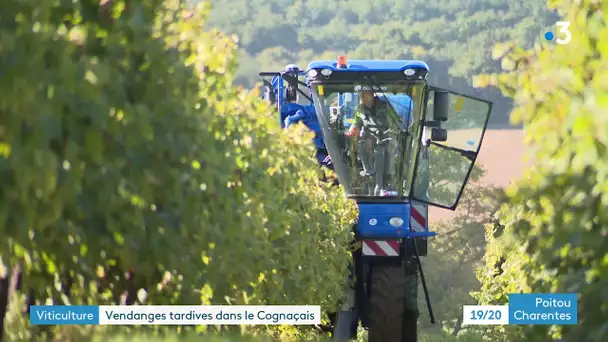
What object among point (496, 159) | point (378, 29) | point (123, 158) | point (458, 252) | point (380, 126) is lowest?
point (123, 158)

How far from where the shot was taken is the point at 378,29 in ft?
337

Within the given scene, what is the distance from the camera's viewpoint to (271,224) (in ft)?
25.3

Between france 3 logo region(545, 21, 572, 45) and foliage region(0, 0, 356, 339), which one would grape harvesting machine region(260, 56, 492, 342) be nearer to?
foliage region(0, 0, 356, 339)

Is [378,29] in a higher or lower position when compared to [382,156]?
higher

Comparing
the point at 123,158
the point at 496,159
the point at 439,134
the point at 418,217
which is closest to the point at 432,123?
the point at 439,134

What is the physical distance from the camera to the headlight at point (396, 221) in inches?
432

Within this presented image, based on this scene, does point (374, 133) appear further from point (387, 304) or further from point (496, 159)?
point (496, 159)

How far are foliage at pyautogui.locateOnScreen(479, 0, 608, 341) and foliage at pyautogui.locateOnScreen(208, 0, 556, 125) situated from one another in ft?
258

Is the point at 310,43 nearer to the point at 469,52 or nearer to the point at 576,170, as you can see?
the point at 469,52

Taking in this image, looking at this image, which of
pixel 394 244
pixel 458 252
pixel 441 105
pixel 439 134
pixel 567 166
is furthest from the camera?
pixel 458 252

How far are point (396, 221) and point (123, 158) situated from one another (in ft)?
21.7

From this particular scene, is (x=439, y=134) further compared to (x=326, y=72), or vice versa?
(x=326, y=72)

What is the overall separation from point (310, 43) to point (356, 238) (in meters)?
90.0

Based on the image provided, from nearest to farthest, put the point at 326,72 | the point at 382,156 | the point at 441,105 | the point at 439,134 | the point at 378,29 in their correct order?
1. the point at 441,105
2. the point at 439,134
3. the point at 382,156
4. the point at 326,72
5. the point at 378,29
